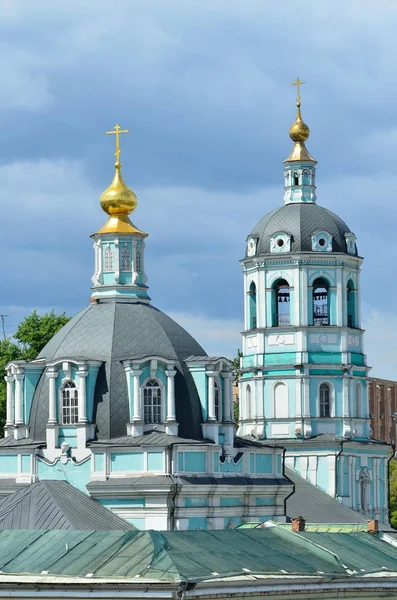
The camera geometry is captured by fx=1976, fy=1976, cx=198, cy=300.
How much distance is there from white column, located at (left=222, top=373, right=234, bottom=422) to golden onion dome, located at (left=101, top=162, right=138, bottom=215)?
18.7 ft

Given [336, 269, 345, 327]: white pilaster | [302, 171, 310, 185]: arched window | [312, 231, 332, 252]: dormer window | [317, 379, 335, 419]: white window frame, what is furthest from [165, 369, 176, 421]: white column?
[302, 171, 310, 185]: arched window

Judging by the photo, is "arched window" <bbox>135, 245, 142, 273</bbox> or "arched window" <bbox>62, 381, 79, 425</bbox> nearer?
"arched window" <bbox>62, 381, 79, 425</bbox>

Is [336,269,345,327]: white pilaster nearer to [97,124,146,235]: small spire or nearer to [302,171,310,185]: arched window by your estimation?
[302,171,310,185]: arched window

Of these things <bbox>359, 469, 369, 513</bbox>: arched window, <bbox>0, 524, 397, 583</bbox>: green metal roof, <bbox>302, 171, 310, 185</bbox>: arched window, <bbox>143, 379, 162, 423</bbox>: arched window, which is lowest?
<bbox>0, 524, 397, 583</bbox>: green metal roof

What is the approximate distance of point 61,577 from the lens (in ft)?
117

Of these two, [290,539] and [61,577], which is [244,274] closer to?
[290,539]

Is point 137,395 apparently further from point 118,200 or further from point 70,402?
point 118,200

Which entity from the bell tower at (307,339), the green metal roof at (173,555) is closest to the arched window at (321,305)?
the bell tower at (307,339)

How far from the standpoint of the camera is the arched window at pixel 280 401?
6556 centimetres

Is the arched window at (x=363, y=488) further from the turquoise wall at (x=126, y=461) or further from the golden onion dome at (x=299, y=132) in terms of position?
the turquoise wall at (x=126, y=461)

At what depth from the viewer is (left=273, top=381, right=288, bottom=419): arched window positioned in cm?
6556

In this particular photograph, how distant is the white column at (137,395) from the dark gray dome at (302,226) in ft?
51.1

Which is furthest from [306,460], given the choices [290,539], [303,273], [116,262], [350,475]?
[290,539]

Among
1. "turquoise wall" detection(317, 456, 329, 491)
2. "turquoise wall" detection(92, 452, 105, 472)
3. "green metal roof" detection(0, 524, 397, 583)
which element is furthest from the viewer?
"turquoise wall" detection(317, 456, 329, 491)
